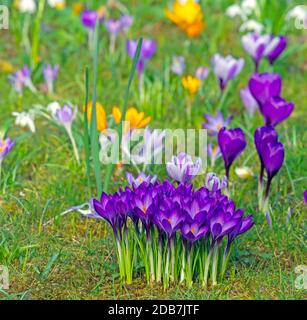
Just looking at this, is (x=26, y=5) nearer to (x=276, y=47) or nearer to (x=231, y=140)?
(x=276, y=47)

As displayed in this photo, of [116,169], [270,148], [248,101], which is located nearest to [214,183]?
[270,148]

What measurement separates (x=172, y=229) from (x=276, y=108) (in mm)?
733

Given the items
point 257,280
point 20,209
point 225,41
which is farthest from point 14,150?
point 225,41

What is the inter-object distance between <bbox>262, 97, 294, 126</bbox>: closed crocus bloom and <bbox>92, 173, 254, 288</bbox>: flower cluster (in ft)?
1.65

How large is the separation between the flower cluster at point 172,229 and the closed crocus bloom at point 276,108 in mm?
502

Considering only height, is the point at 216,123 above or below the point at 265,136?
above

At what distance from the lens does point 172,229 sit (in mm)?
2172

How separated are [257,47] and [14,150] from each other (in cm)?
102

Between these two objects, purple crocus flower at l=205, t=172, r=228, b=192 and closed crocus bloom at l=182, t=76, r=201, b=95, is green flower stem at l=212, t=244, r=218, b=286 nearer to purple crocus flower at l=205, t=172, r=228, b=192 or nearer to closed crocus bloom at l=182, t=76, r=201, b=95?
purple crocus flower at l=205, t=172, r=228, b=192

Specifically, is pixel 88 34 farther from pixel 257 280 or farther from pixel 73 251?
pixel 257 280

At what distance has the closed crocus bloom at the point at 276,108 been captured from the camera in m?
2.71

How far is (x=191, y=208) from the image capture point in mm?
2182

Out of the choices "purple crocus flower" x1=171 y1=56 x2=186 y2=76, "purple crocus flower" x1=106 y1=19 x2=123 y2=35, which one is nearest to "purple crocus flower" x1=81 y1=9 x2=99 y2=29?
"purple crocus flower" x1=106 y1=19 x2=123 y2=35

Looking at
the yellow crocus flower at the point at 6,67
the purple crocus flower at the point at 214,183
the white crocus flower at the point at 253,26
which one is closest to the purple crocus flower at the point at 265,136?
the purple crocus flower at the point at 214,183
